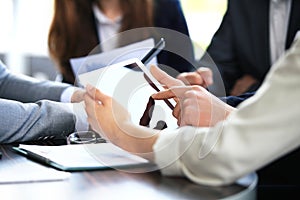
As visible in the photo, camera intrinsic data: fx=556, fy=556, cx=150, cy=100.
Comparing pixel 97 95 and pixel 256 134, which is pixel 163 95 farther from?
pixel 256 134

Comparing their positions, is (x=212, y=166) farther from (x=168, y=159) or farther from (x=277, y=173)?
(x=277, y=173)

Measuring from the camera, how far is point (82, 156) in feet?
3.13

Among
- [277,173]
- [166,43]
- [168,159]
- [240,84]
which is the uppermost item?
[168,159]

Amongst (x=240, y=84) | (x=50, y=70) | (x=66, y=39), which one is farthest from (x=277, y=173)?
(x=50, y=70)

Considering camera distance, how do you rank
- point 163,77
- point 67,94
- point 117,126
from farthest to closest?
point 67,94 < point 163,77 < point 117,126

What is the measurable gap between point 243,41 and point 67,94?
1002 mm

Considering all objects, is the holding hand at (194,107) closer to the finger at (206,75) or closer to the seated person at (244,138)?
the seated person at (244,138)

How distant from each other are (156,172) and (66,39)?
1.32m

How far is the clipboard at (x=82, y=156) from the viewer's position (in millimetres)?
886

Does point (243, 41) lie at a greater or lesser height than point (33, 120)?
lesser

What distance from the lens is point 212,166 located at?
78 centimetres

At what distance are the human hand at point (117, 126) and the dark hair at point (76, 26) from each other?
1113 millimetres

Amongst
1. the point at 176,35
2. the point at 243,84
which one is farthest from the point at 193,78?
the point at 243,84

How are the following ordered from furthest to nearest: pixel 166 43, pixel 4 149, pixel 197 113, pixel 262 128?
pixel 166 43 < pixel 4 149 < pixel 197 113 < pixel 262 128
